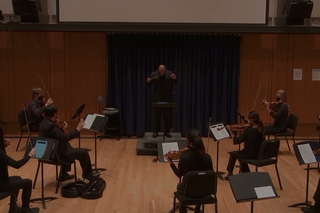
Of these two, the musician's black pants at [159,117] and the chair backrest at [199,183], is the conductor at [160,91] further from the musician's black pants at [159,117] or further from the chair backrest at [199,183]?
the chair backrest at [199,183]

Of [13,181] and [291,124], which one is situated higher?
[291,124]

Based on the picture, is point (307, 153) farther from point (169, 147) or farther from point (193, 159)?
point (169, 147)

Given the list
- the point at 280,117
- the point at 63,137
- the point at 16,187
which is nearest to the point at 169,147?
the point at 63,137

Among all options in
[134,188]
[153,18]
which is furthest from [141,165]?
[153,18]

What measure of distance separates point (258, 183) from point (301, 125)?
703cm

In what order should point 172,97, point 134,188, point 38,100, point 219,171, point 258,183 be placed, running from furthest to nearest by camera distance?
1. point 172,97
2. point 38,100
3. point 219,171
4. point 134,188
5. point 258,183

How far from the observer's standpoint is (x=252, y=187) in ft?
14.3

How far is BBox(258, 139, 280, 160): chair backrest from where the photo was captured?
21.2ft

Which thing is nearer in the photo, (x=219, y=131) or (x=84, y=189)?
(x=84, y=189)

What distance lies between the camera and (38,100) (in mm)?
8977

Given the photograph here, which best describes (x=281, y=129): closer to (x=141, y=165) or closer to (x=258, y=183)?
(x=141, y=165)

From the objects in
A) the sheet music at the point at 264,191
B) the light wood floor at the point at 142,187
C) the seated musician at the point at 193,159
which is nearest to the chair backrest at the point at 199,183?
the seated musician at the point at 193,159

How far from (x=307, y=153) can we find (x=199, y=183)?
1730 mm

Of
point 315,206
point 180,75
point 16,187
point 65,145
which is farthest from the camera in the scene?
point 180,75
